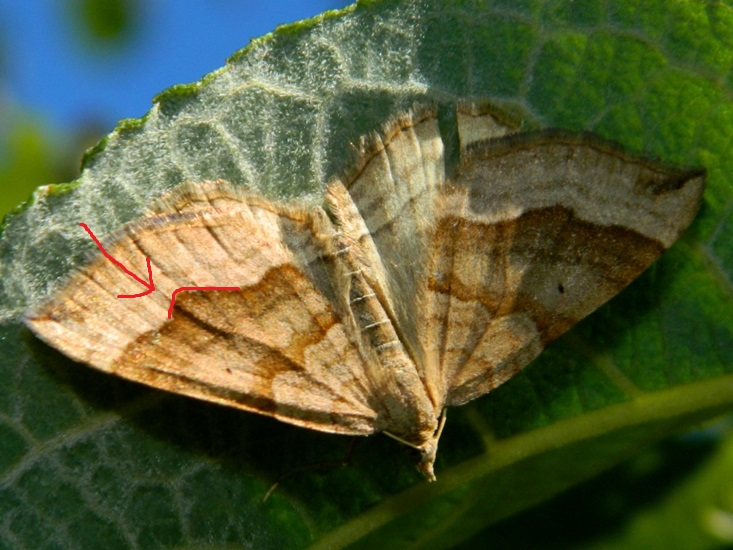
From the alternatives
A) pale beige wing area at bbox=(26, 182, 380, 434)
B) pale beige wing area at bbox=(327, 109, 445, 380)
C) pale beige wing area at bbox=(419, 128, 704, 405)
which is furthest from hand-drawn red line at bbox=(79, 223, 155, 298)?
pale beige wing area at bbox=(419, 128, 704, 405)

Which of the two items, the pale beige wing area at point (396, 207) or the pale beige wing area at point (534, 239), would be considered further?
the pale beige wing area at point (396, 207)

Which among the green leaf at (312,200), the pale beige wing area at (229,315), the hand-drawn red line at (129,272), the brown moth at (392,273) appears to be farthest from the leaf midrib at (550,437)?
the hand-drawn red line at (129,272)

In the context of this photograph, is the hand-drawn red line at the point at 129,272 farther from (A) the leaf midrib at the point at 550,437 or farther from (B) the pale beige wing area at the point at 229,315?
(A) the leaf midrib at the point at 550,437

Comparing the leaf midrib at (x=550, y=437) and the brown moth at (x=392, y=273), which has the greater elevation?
the brown moth at (x=392, y=273)

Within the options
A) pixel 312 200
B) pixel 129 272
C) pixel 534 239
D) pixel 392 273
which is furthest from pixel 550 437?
pixel 129 272

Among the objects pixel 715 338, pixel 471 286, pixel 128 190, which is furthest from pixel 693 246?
pixel 128 190

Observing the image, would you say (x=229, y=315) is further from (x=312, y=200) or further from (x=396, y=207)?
(x=396, y=207)
